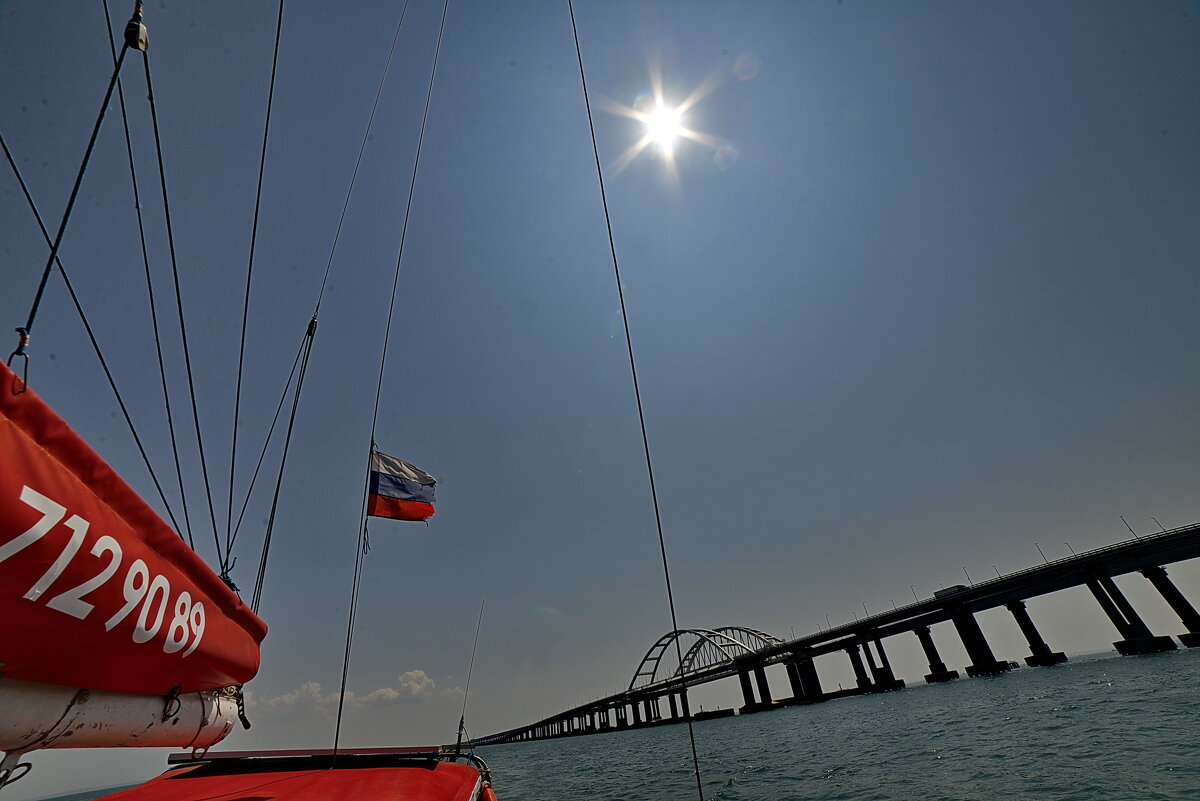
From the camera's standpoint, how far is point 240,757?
7.72 metres

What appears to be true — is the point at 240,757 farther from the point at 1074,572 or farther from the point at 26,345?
the point at 1074,572

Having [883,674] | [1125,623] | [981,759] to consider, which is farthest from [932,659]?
[981,759]

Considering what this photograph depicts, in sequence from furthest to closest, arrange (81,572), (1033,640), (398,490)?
(1033,640)
(398,490)
(81,572)

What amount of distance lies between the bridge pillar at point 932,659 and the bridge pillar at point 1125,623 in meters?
21.9

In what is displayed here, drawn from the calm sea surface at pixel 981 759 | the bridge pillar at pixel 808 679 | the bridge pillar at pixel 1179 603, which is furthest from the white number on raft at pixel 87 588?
the bridge pillar at pixel 808 679

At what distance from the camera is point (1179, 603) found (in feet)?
197

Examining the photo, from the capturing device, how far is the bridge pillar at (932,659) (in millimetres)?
78375

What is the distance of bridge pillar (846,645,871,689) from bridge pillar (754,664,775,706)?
54.4 ft

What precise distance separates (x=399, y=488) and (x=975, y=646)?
309 ft

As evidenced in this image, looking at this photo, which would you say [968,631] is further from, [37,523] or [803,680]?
[37,523]

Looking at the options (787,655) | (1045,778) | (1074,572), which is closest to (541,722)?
(787,655)

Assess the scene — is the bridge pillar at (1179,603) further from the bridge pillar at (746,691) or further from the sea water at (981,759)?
the bridge pillar at (746,691)

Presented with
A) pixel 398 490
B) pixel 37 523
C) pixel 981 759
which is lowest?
pixel 981 759

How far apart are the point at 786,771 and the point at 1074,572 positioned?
74.3 m
